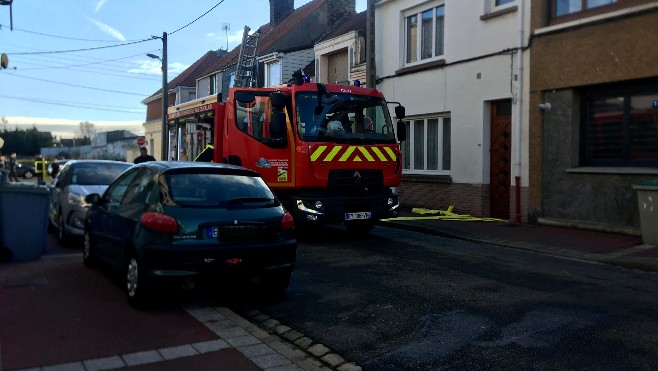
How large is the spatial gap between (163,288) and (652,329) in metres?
4.65

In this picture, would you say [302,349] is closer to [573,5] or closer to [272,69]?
[573,5]

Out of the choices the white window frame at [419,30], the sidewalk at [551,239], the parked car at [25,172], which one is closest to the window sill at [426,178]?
the sidewalk at [551,239]

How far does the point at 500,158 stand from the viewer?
46.5 ft

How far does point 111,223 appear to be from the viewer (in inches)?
270

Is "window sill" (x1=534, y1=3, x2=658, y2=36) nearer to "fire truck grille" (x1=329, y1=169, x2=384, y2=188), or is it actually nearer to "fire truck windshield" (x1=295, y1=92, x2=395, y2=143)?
"fire truck windshield" (x1=295, y1=92, x2=395, y2=143)

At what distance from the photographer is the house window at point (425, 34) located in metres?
16.2

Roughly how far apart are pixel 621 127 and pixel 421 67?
615 cm

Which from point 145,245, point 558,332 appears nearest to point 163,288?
point 145,245

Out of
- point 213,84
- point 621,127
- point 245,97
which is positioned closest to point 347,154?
point 245,97

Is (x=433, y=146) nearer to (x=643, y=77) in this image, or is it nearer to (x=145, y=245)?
(x=643, y=77)

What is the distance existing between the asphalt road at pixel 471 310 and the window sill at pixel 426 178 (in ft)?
20.0

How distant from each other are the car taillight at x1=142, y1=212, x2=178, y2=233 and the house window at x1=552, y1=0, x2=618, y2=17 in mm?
10013

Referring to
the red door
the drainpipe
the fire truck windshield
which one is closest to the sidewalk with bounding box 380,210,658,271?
the drainpipe

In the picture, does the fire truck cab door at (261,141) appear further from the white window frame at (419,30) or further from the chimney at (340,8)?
→ the chimney at (340,8)
